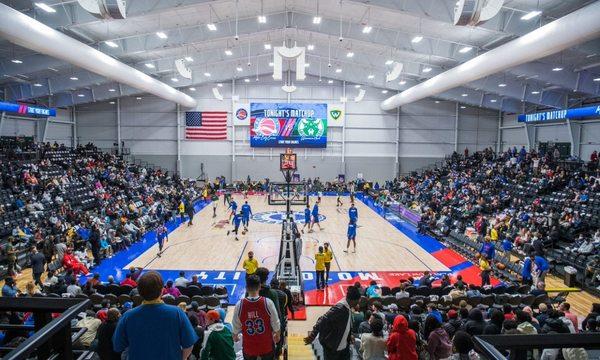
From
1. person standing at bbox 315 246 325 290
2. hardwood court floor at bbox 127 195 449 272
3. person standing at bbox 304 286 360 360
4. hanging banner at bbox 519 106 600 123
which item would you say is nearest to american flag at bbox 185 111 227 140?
hardwood court floor at bbox 127 195 449 272

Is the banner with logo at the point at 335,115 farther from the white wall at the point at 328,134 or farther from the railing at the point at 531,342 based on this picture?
the railing at the point at 531,342

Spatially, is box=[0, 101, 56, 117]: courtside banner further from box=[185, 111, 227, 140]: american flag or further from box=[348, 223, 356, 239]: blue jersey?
box=[348, 223, 356, 239]: blue jersey

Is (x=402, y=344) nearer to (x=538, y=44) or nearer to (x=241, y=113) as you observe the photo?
(x=538, y=44)

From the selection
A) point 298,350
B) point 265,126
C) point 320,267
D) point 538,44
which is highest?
point 538,44

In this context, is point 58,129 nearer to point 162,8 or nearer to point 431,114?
point 162,8

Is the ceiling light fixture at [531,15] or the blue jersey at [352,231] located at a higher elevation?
the ceiling light fixture at [531,15]

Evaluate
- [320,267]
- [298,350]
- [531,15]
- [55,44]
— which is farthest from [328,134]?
[298,350]

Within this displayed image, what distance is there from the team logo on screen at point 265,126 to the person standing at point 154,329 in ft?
110

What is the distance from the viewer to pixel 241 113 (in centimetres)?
3603

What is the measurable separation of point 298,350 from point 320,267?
481 centimetres

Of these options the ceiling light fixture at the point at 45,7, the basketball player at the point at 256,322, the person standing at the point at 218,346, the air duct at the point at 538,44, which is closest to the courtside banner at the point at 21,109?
the ceiling light fixture at the point at 45,7

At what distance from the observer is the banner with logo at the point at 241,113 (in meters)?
35.9

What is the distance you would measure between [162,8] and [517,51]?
Answer: 515 inches

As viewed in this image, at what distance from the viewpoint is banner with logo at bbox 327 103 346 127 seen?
36094 millimetres
